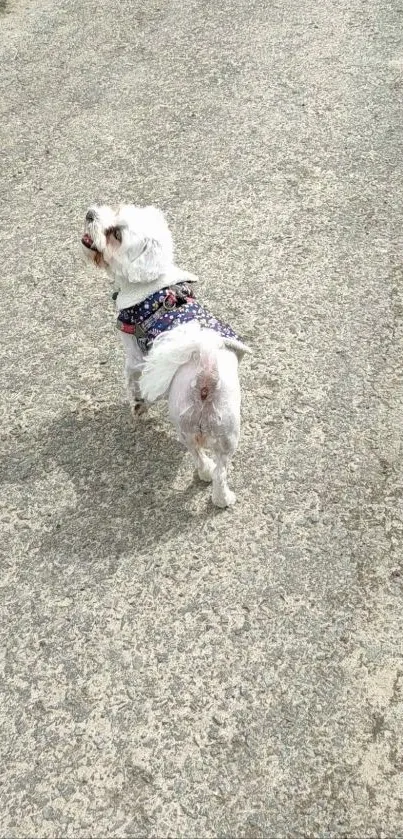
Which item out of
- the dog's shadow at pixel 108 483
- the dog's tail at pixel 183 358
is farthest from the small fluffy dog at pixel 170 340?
the dog's shadow at pixel 108 483

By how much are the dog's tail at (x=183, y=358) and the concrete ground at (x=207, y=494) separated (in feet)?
1.83

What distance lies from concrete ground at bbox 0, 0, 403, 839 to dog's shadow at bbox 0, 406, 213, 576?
0.03 feet

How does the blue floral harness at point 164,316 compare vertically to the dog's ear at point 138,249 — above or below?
below

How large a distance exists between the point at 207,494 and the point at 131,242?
1.15 metres

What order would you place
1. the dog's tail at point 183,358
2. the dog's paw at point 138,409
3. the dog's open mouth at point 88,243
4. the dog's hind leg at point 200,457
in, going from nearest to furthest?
the dog's tail at point 183,358, the dog's hind leg at point 200,457, the dog's open mouth at point 88,243, the dog's paw at point 138,409

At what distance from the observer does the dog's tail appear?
9.32 feet

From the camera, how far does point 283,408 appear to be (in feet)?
12.1

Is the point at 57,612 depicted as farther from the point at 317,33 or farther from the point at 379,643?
the point at 317,33

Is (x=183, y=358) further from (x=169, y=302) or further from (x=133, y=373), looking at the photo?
(x=133, y=373)

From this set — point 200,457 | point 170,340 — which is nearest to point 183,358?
point 170,340

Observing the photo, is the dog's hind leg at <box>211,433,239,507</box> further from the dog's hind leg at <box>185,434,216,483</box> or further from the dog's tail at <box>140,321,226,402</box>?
the dog's tail at <box>140,321,226,402</box>

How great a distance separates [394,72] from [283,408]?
3.69 metres

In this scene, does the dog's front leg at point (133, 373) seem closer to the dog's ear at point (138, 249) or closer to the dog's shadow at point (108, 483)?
the dog's shadow at point (108, 483)

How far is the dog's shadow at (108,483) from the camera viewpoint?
10.5ft
